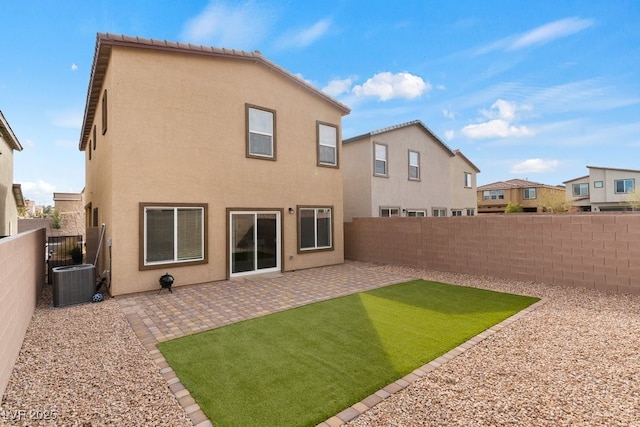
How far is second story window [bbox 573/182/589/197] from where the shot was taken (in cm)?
4416

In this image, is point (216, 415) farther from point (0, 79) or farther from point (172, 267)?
point (0, 79)

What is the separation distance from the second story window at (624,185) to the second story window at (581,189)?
4.70 m

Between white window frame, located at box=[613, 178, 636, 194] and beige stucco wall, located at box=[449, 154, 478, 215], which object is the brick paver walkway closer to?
beige stucco wall, located at box=[449, 154, 478, 215]

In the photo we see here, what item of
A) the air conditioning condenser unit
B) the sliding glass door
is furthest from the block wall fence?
the air conditioning condenser unit

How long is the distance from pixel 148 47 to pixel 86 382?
890 cm

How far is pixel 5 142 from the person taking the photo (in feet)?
47.0

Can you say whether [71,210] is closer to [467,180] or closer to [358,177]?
[358,177]

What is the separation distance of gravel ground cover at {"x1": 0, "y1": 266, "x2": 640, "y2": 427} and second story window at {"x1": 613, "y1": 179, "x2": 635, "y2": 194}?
45.2 meters

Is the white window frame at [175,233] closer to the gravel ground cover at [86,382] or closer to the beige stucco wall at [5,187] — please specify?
the gravel ground cover at [86,382]

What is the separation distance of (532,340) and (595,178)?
160ft

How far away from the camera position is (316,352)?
500 cm

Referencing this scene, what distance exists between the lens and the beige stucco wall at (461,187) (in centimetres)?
2420

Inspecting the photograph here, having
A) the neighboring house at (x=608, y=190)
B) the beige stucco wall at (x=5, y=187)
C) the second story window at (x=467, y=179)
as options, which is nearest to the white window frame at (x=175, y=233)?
the beige stucco wall at (x=5, y=187)

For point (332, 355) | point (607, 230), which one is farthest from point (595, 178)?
point (332, 355)
